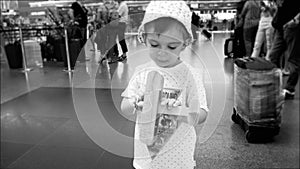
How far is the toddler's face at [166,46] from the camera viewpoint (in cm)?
34

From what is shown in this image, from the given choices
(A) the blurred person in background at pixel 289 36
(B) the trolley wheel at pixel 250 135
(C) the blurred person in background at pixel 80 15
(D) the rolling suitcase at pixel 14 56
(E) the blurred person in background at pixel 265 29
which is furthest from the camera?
(D) the rolling suitcase at pixel 14 56

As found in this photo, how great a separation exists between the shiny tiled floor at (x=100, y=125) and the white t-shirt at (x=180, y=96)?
12 mm

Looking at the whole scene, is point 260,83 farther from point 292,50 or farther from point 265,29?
point 265,29

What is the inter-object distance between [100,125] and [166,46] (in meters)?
0.15

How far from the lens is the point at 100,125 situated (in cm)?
39

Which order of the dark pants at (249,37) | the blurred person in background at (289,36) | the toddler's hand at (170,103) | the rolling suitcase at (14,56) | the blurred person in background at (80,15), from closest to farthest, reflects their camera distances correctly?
the toddler's hand at (170,103) → the blurred person in background at (80,15) → the blurred person in background at (289,36) → the dark pants at (249,37) → the rolling suitcase at (14,56)

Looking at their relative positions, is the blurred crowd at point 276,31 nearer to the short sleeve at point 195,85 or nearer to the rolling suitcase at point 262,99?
the rolling suitcase at point 262,99

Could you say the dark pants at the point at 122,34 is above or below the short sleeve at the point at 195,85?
above

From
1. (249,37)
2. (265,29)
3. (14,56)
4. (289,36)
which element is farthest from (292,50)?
(14,56)

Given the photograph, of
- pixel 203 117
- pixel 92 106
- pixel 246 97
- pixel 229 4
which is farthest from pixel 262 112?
pixel 92 106

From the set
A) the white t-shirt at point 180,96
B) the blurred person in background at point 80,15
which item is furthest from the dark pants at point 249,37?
the white t-shirt at point 180,96

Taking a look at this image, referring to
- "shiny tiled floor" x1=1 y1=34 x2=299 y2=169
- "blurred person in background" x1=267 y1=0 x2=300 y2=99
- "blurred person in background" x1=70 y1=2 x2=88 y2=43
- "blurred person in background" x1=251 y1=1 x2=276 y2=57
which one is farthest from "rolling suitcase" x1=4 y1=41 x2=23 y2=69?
"blurred person in background" x1=70 y1=2 x2=88 y2=43

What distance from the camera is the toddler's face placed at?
1.10ft

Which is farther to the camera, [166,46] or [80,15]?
[80,15]
